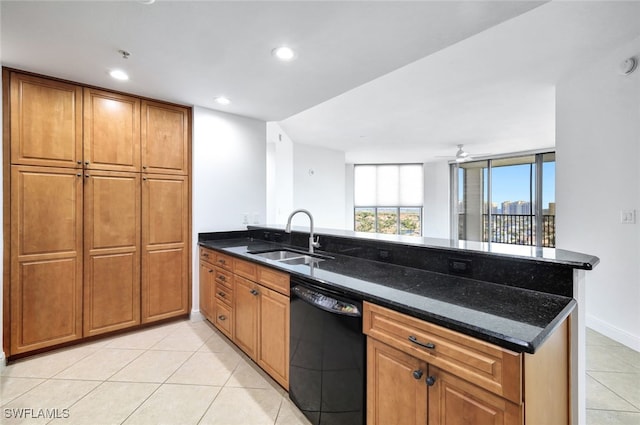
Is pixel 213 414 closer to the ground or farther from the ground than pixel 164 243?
closer to the ground

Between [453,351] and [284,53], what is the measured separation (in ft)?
6.66

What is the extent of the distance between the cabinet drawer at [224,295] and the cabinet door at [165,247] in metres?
0.67

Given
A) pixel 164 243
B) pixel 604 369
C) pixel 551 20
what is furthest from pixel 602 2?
pixel 164 243

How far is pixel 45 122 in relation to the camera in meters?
2.38

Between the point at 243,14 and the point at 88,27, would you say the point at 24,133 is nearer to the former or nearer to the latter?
the point at 88,27

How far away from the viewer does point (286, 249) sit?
9.14ft

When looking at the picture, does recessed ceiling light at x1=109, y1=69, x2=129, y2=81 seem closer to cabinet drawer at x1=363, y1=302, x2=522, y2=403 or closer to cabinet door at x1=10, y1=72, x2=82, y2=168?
cabinet door at x1=10, y1=72, x2=82, y2=168

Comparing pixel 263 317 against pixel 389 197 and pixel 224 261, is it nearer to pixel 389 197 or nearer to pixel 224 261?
pixel 224 261

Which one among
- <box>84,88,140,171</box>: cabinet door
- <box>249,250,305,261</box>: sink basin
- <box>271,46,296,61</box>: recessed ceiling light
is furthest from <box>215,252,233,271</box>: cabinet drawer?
<box>271,46,296,61</box>: recessed ceiling light

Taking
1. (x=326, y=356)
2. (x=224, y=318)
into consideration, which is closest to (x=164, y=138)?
(x=224, y=318)

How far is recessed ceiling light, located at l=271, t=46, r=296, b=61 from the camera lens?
196 centimetres

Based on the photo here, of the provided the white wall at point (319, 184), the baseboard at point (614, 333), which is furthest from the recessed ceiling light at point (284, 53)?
the white wall at point (319, 184)

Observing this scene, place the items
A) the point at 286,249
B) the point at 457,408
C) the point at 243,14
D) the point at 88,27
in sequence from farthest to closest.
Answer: the point at 286,249, the point at 88,27, the point at 243,14, the point at 457,408

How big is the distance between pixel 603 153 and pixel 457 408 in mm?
3087
